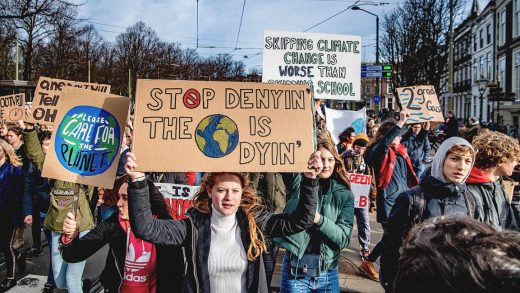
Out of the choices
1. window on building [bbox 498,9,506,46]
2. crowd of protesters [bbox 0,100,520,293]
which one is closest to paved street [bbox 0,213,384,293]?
crowd of protesters [bbox 0,100,520,293]

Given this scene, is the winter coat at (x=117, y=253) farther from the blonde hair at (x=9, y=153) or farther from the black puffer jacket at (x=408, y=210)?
the blonde hair at (x=9, y=153)

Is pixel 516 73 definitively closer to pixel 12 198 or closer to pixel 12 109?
pixel 12 109

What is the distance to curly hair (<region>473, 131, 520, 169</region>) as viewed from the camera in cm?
285

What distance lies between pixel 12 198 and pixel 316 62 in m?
4.17

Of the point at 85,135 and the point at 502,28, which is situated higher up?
the point at 502,28

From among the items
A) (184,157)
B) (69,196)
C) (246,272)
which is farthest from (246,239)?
(69,196)

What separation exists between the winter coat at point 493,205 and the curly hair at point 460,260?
1.89 metres

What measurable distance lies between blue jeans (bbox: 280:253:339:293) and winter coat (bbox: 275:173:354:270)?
0.07 m

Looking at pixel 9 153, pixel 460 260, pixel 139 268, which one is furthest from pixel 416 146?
pixel 460 260

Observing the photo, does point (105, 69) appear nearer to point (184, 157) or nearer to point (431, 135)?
point (431, 135)

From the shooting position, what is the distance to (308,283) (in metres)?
2.87

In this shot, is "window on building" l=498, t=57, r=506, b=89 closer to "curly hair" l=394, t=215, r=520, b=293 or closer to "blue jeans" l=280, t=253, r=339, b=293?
"blue jeans" l=280, t=253, r=339, b=293

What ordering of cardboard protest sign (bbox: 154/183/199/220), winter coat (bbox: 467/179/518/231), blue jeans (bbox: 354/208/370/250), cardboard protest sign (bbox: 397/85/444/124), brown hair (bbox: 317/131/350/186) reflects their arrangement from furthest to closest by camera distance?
1. cardboard protest sign (bbox: 397/85/444/124)
2. blue jeans (bbox: 354/208/370/250)
3. cardboard protest sign (bbox: 154/183/199/220)
4. brown hair (bbox: 317/131/350/186)
5. winter coat (bbox: 467/179/518/231)

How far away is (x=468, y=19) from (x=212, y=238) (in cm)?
6232
